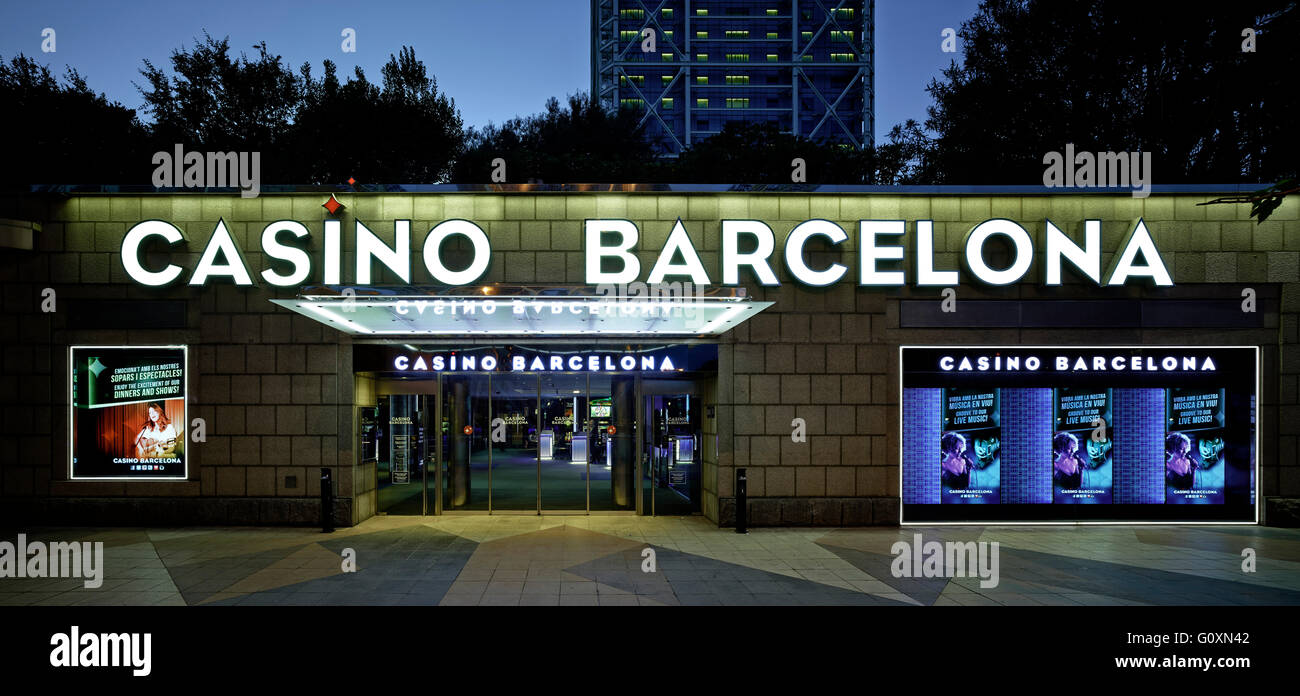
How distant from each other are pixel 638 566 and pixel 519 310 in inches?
161

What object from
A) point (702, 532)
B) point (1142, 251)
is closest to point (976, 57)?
point (1142, 251)

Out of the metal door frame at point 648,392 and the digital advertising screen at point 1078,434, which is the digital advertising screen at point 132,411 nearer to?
the metal door frame at point 648,392

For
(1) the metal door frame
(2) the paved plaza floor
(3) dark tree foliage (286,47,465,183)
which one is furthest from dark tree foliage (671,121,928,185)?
(2) the paved plaza floor

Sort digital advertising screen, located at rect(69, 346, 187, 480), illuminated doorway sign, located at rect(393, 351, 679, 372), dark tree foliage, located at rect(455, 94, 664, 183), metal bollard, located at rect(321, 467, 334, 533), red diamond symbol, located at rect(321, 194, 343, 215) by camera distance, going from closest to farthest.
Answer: metal bollard, located at rect(321, 467, 334, 533) → red diamond symbol, located at rect(321, 194, 343, 215) → digital advertising screen, located at rect(69, 346, 187, 480) → illuminated doorway sign, located at rect(393, 351, 679, 372) → dark tree foliage, located at rect(455, 94, 664, 183)

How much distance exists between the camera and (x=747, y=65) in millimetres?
→ 88500

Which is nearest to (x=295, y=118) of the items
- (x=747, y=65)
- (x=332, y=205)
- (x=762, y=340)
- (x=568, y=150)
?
(x=568, y=150)

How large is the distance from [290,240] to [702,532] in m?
8.96

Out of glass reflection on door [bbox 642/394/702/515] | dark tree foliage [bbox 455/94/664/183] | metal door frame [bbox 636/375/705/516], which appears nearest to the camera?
metal door frame [bbox 636/375/705/516]

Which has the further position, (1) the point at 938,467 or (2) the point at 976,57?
(2) the point at 976,57

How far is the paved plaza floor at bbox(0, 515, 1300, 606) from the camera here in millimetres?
8078

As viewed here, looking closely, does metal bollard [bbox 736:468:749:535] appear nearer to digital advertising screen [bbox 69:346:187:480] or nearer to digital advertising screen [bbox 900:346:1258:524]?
digital advertising screen [bbox 900:346:1258:524]

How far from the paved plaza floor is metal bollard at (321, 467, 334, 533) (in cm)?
21

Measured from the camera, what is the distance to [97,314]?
12.2m
